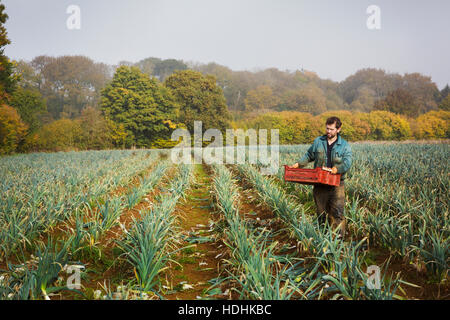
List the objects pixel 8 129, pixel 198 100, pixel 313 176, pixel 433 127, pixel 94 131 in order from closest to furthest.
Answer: pixel 313 176, pixel 8 129, pixel 94 131, pixel 198 100, pixel 433 127

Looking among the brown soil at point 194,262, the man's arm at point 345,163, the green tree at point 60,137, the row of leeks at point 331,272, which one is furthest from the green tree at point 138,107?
the row of leeks at point 331,272

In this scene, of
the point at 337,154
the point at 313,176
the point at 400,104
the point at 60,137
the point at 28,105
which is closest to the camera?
the point at 313,176

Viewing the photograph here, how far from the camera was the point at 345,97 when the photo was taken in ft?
197

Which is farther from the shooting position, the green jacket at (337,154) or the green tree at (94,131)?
the green tree at (94,131)

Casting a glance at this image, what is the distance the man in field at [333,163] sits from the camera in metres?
3.07

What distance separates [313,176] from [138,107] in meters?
29.9

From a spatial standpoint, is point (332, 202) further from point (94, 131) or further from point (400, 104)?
point (400, 104)

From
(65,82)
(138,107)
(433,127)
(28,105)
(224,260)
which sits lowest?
(224,260)

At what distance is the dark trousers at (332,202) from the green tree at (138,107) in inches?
1087

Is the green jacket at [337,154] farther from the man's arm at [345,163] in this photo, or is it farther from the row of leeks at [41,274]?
the row of leeks at [41,274]

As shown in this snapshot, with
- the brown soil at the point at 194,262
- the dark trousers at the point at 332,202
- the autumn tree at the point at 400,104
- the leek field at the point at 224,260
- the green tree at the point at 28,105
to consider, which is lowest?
the brown soil at the point at 194,262

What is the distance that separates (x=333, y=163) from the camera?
314 cm

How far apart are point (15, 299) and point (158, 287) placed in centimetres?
106

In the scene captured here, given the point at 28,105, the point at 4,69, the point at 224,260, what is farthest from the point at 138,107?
the point at 224,260
